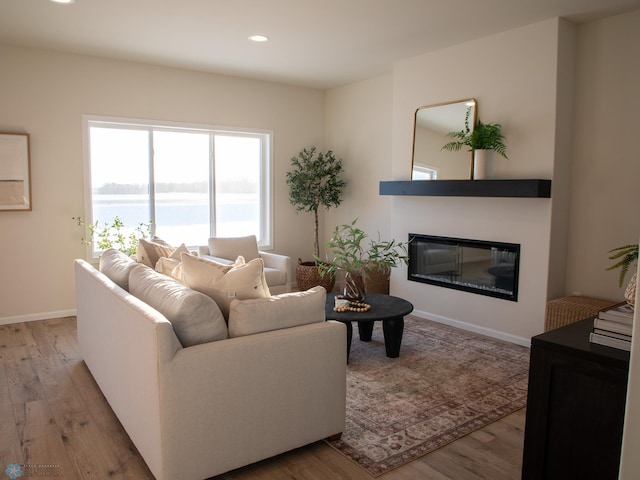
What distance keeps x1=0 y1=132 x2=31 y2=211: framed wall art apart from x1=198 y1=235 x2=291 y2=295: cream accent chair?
69.1 inches

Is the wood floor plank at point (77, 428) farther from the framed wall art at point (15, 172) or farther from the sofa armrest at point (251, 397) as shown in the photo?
the framed wall art at point (15, 172)

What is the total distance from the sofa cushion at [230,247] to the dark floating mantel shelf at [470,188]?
1.60 m

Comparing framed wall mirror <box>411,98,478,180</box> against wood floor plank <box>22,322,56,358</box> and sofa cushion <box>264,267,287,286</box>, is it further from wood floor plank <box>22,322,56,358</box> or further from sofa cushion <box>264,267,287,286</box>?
wood floor plank <box>22,322,56,358</box>

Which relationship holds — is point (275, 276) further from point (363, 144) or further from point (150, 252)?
point (363, 144)

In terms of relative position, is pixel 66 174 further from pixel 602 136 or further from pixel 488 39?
pixel 602 136

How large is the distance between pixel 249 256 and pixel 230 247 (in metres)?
0.25

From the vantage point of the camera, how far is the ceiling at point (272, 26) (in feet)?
11.9

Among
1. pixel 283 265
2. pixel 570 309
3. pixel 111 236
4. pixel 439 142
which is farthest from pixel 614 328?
pixel 111 236

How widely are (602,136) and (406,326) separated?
2319 mm

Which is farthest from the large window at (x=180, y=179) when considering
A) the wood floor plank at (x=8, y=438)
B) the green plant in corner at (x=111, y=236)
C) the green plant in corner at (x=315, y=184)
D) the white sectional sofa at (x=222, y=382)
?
the white sectional sofa at (x=222, y=382)

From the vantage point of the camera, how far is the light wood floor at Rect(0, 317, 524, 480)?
7.64ft

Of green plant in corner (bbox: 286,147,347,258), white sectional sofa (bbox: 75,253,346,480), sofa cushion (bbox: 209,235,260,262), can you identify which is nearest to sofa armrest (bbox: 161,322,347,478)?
white sectional sofa (bbox: 75,253,346,480)

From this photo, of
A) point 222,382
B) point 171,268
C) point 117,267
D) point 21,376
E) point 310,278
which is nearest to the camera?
point 222,382

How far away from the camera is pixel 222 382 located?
2.15 metres
